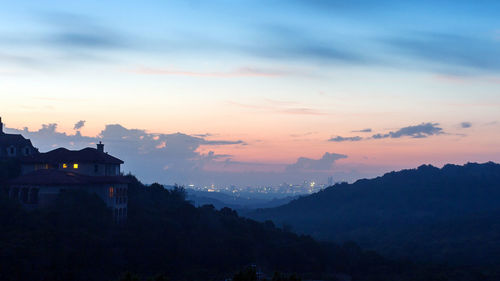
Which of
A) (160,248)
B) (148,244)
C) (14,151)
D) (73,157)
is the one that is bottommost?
(160,248)

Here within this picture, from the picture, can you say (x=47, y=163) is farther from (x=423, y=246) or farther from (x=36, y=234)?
(x=423, y=246)

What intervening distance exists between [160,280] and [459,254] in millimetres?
106224

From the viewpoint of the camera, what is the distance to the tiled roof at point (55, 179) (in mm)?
62656

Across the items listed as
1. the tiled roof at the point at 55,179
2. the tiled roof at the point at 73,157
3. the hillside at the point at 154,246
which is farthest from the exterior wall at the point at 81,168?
the hillside at the point at 154,246

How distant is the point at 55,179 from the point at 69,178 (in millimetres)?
1670

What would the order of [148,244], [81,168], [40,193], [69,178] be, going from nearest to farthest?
1. [40,193]
2. [69,178]
3. [148,244]
4. [81,168]

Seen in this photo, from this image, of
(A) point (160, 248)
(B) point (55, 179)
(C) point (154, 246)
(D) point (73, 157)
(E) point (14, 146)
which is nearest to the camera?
(B) point (55, 179)

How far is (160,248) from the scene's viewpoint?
6938 centimetres

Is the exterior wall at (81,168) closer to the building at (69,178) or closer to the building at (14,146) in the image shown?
the building at (69,178)

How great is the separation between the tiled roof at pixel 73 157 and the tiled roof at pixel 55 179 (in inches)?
103

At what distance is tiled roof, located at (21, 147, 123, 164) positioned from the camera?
69.3 metres

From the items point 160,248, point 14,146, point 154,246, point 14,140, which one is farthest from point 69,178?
point 14,140

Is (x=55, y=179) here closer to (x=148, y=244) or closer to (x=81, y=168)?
(x=81, y=168)

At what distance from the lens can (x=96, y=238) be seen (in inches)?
2447
